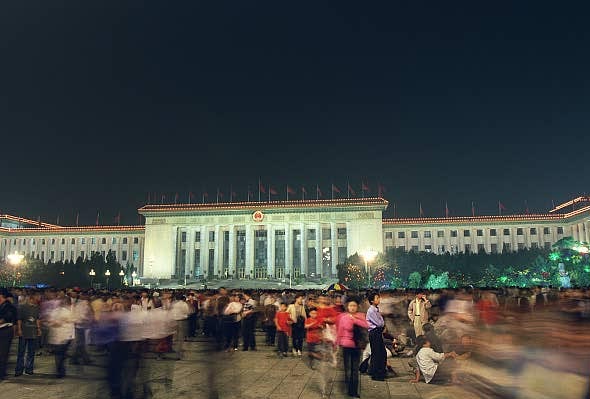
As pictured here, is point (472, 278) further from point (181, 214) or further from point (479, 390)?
point (479, 390)

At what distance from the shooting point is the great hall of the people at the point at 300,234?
80.8m

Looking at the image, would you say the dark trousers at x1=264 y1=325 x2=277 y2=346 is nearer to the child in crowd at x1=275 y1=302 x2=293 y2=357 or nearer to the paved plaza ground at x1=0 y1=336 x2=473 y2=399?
the child in crowd at x1=275 y1=302 x2=293 y2=357

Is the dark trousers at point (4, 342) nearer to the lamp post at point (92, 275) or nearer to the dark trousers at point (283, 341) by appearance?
the dark trousers at point (283, 341)

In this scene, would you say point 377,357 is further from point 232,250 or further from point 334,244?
point 232,250

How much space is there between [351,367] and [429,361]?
2.24 meters

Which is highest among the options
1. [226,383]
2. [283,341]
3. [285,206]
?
[285,206]

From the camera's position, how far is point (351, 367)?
9.31 metres

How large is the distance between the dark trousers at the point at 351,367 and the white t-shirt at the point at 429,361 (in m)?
A: 1.85

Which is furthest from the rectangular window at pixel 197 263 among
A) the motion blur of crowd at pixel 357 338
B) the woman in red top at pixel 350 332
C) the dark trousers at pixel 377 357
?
the woman in red top at pixel 350 332

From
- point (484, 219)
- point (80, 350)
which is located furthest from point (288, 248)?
point (80, 350)

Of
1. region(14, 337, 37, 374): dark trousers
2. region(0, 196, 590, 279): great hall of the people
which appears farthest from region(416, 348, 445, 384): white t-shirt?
region(0, 196, 590, 279): great hall of the people

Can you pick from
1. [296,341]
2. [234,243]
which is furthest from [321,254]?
[296,341]

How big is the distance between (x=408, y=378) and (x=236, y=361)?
476 cm

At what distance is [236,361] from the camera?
540 inches
